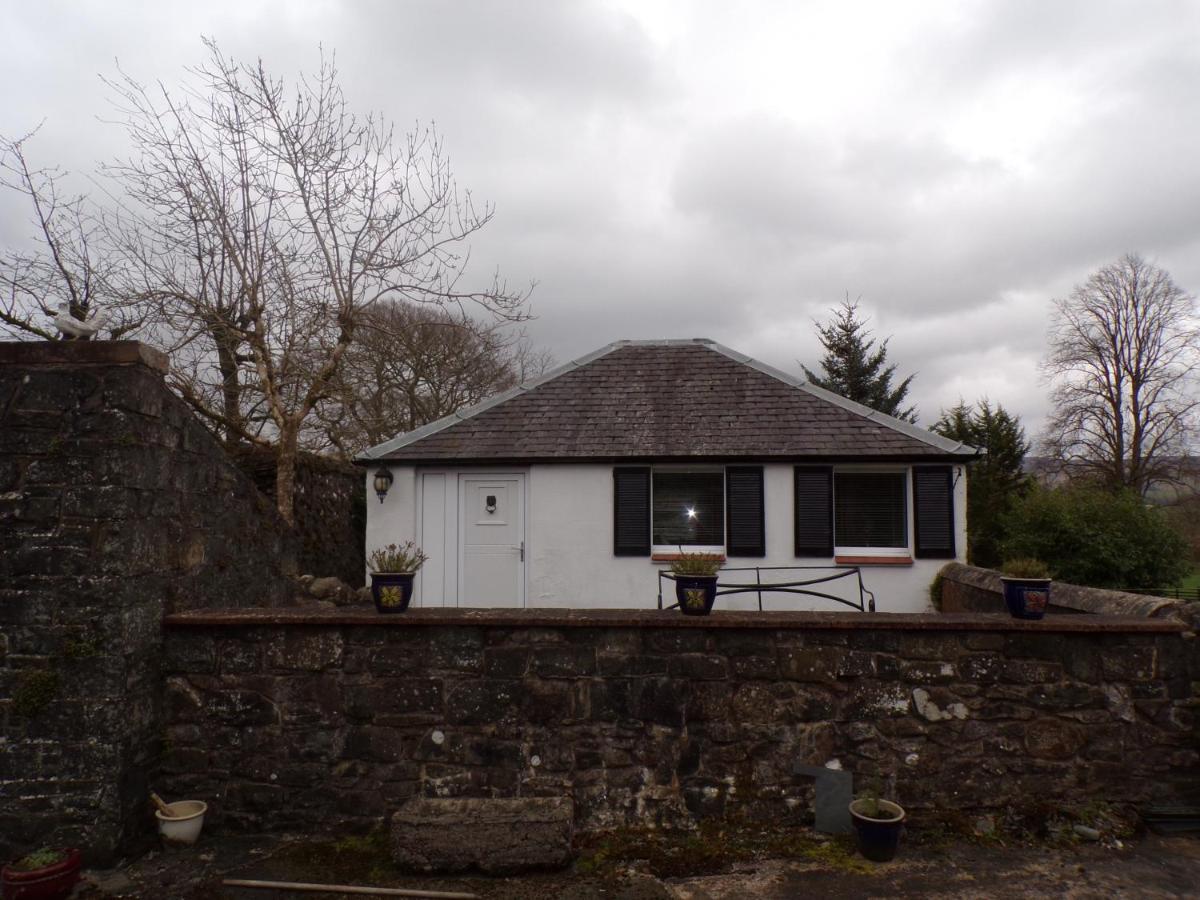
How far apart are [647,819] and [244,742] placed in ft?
7.13

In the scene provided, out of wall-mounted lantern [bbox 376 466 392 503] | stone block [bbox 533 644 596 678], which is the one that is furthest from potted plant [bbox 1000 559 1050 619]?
wall-mounted lantern [bbox 376 466 392 503]

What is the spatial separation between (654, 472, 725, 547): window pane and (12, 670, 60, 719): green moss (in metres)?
7.13

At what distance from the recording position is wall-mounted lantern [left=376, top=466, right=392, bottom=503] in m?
9.77

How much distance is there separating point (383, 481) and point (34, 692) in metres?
6.37

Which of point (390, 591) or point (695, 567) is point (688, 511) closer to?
point (695, 567)

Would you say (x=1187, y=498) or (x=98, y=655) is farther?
(x=1187, y=498)

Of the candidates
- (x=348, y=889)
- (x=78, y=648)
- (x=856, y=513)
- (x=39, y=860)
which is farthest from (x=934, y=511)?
(x=39, y=860)

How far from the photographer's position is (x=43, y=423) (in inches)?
141

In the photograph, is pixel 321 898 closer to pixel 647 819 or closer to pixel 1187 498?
pixel 647 819

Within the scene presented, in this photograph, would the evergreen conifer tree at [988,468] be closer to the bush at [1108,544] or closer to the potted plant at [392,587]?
the bush at [1108,544]

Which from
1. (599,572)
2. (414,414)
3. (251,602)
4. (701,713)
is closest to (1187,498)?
(599,572)

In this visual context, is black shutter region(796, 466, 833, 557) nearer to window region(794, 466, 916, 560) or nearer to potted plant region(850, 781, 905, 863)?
window region(794, 466, 916, 560)

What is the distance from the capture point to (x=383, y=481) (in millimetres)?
9781

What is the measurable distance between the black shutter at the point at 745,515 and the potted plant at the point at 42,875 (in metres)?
7.51
